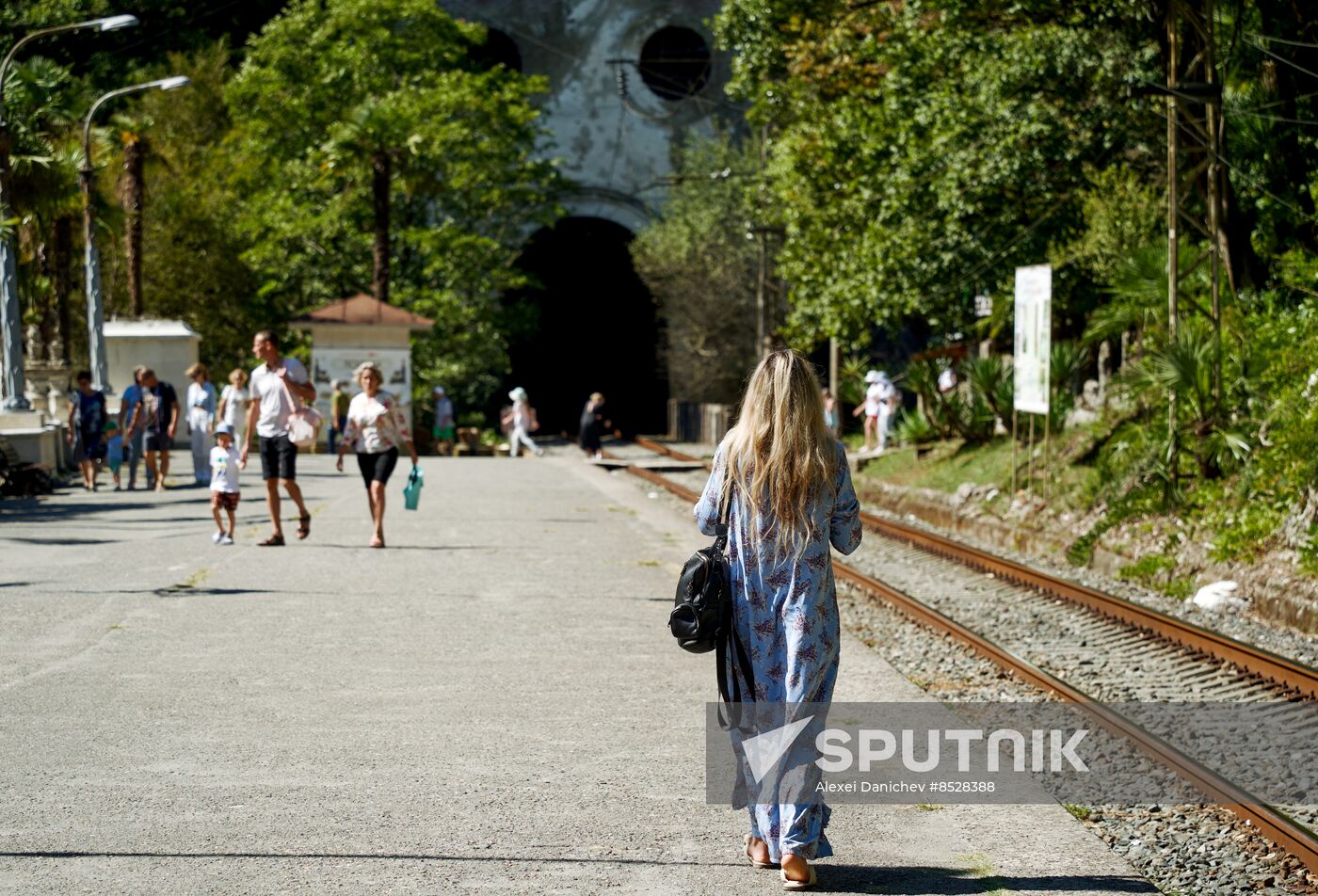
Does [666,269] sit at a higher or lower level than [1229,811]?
higher

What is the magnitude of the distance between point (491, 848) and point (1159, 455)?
12758mm

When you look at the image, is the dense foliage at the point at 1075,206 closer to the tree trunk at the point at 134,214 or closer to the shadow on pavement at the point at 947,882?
the shadow on pavement at the point at 947,882

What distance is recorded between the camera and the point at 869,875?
5.48 meters

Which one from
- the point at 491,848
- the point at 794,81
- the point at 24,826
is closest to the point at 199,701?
the point at 24,826

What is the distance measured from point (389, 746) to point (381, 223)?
3526 centimetres

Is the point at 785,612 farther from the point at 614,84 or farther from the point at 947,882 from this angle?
the point at 614,84

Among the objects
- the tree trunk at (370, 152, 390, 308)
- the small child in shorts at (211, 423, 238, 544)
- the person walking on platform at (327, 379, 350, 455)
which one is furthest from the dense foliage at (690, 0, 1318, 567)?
the tree trunk at (370, 152, 390, 308)

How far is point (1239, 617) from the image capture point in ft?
42.2

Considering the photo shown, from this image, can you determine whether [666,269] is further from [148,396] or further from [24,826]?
[24,826]

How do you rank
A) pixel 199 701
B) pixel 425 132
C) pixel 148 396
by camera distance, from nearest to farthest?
pixel 199 701 → pixel 148 396 → pixel 425 132

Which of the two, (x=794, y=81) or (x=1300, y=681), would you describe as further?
(x=794, y=81)

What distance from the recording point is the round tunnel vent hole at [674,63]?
50.7 meters

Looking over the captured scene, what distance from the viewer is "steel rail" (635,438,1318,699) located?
31.1 ft

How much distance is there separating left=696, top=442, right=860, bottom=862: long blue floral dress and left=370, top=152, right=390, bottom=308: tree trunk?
36.6 metres
